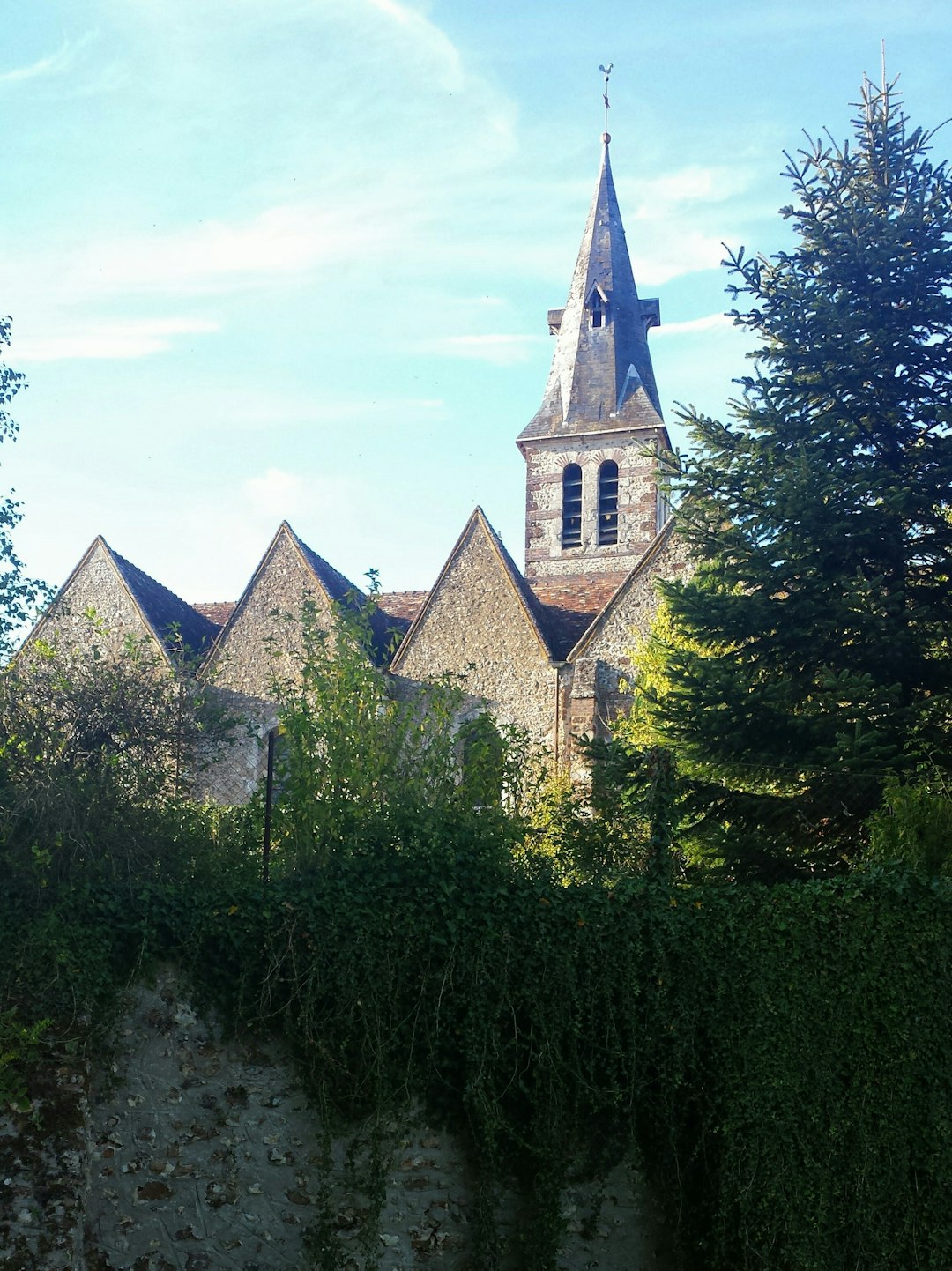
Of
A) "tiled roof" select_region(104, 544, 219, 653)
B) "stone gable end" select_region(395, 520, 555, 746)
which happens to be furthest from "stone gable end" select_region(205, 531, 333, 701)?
"stone gable end" select_region(395, 520, 555, 746)

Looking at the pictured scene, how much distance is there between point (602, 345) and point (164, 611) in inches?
629

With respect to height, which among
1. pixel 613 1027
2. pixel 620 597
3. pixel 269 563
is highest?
pixel 269 563

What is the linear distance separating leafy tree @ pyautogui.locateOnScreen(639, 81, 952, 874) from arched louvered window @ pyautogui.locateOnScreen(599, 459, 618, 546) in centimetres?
1781

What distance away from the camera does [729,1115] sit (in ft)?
28.9

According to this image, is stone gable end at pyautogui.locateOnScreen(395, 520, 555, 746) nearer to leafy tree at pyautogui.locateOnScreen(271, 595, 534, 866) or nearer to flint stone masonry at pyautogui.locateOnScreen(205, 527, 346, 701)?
flint stone masonry at pyautogui.locateOnScreen(205, 527, 346, 701)

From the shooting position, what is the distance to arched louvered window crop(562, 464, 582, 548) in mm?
31703

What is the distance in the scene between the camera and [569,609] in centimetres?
2317

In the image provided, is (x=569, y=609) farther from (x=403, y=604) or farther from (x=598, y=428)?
(x=598, y=428)

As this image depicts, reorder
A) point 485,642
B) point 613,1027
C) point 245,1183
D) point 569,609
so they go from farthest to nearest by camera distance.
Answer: point 569,609 < point 485,642 < point 613,1027 < point 245,1183

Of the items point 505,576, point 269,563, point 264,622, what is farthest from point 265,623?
point 505,576

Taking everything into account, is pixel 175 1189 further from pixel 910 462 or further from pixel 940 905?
pixel 910 462

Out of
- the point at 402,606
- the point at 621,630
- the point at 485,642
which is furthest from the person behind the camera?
the point at 402,606

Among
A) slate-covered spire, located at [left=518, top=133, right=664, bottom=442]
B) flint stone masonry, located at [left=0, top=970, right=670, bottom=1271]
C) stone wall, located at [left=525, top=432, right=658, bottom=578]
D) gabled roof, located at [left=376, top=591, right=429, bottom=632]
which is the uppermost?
slate-covered spire, located at [left=518, top=133, right=664, bottom=442]

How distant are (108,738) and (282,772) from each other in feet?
5.28
